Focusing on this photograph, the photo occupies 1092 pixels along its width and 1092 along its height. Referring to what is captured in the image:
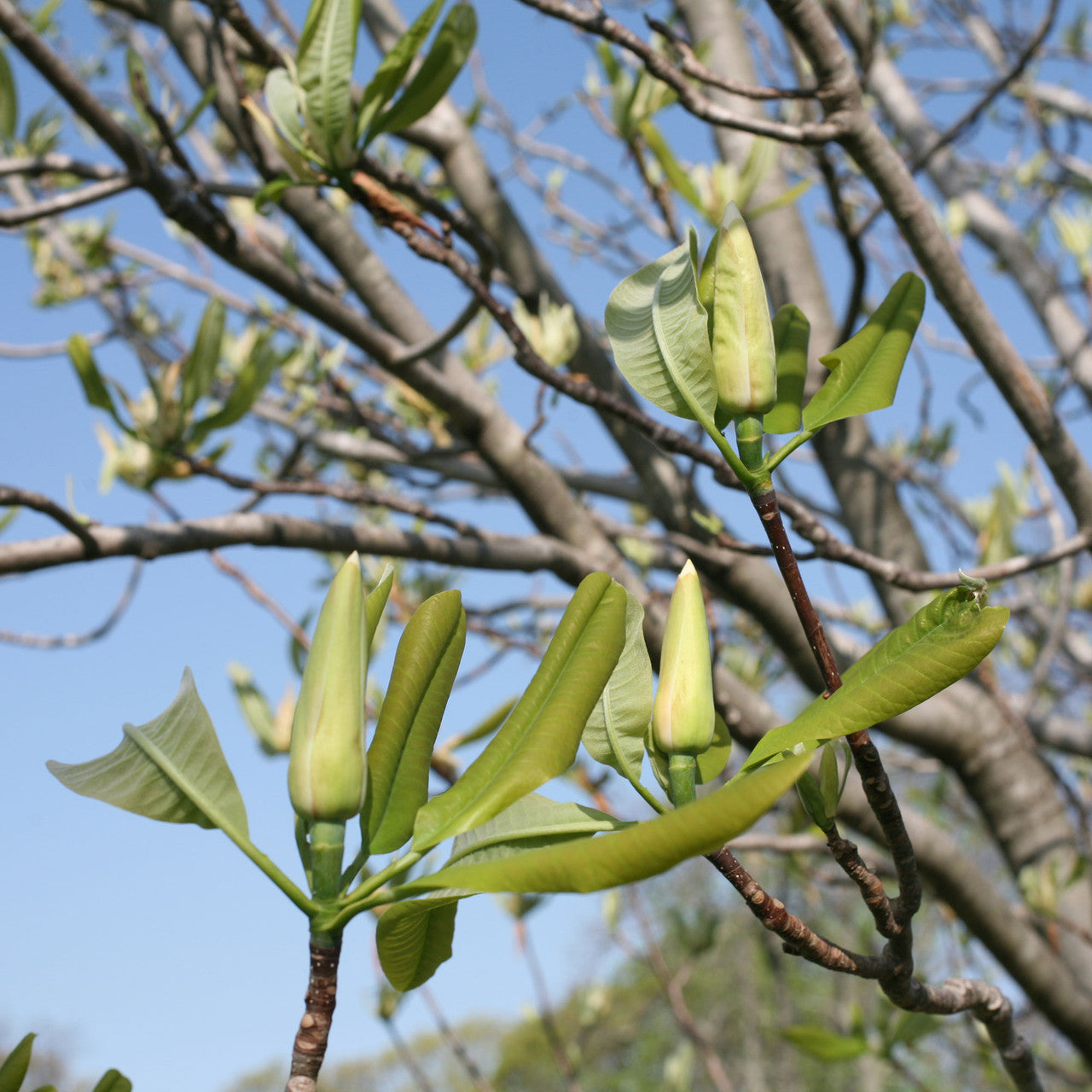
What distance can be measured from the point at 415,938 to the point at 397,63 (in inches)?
34.9

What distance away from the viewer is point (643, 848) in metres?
0.33

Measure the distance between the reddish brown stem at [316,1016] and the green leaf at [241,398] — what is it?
1.03 metres

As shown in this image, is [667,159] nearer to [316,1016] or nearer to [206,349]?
[206,349]

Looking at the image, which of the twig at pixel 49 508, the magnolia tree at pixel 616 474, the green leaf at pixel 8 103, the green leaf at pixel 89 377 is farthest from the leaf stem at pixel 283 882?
the green leaf at pixel 8 103

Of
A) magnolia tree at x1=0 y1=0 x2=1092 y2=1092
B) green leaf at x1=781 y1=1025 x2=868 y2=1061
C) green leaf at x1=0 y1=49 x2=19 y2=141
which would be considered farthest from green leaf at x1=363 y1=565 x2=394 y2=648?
green leaf at x1=0 y1=49 x2=19 y2=141

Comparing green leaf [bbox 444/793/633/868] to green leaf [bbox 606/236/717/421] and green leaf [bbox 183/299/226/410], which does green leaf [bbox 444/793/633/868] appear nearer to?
green leaf [bbox 606/236/717/421]

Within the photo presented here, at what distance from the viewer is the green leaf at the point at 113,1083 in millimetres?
542

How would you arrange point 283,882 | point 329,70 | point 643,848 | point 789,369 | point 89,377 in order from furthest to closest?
1. point 89,377
2. point 329,70
3. point 789,369
4. point 283,882
5. point 643,848

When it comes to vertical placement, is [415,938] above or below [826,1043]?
above

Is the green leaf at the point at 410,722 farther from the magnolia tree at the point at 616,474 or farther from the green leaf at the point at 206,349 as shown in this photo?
the green leaf at the point at 206,349

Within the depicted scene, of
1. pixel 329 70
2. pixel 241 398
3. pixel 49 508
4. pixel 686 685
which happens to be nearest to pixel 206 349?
pixel 241 398

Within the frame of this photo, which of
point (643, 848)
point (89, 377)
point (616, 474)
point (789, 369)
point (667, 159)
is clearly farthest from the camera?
point (616, 474)

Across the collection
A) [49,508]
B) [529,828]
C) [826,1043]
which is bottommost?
[826,1043]

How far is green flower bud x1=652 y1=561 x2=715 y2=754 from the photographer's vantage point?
1.55ft
